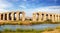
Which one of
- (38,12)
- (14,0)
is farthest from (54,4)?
(14,0)

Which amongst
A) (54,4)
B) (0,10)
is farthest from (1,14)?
(54,4)

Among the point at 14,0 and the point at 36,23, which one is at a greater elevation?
the point at 14,0

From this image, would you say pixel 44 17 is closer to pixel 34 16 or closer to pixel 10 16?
pixel 34 16

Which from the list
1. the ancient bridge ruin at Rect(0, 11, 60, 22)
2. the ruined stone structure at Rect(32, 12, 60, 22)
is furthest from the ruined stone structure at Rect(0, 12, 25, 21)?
the ruined stone structure at Rect(32, 12, 60, 22)

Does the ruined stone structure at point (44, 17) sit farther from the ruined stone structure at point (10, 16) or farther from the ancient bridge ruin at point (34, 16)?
the ruined stone structure at point (10, 16)

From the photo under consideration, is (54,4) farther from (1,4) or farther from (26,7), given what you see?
(1,4)

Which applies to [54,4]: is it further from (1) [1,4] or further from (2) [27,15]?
(1) [1,4]

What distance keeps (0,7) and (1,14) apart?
0.17 m

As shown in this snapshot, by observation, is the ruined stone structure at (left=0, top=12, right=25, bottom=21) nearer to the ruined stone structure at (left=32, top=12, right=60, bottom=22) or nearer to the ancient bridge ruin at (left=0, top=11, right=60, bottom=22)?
the ancient bridge ruin at (left=0, top=11, right=60, bottom=22)

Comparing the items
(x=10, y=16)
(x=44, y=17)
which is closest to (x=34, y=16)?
(x=44, y=17)

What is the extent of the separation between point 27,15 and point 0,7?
51 centimetres

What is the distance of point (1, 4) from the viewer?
21.8 ft

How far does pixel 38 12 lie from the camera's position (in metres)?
6.69

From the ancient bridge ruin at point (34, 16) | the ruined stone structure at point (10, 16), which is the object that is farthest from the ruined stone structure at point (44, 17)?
the ruined stone structure at point (10, 16)
